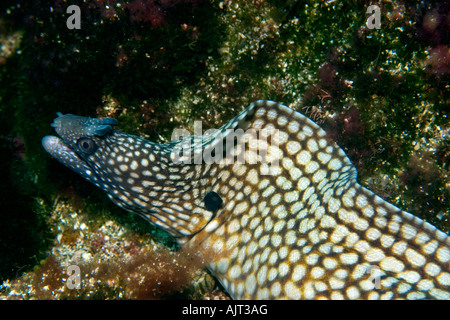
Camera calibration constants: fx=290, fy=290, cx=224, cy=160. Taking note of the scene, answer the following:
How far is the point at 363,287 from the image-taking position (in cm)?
239

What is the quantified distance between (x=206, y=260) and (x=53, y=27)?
361 centimetres

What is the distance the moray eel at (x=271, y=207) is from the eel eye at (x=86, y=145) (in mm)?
11

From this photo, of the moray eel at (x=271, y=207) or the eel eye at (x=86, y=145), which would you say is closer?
the moray eel at (x=271, y=207)

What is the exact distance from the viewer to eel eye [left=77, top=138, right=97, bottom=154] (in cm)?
327

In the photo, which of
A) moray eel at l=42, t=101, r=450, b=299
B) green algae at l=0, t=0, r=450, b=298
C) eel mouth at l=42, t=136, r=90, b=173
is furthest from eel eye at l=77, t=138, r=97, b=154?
green algae at l=0, t=0, r=450, b=298

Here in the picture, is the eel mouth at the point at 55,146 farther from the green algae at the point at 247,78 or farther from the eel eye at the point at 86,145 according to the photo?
the green algae at the point at 247,78

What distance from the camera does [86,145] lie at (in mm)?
3273

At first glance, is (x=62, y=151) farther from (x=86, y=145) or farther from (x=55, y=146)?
(x=86, y=145)

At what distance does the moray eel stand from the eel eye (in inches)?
0.4

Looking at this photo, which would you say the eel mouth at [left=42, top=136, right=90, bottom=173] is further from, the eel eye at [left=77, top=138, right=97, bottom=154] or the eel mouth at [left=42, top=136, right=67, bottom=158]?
the eel eye at [left=77, top=138, right=97, bottom=154]

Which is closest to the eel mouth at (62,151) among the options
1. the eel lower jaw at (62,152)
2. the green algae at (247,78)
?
the eel lower jaw at (62,152)

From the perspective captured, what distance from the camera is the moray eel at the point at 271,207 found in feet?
7.95

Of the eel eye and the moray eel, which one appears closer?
the moray eel

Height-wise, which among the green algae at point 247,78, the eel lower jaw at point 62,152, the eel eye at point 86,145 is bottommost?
the eel lower jaw at point 62,152
